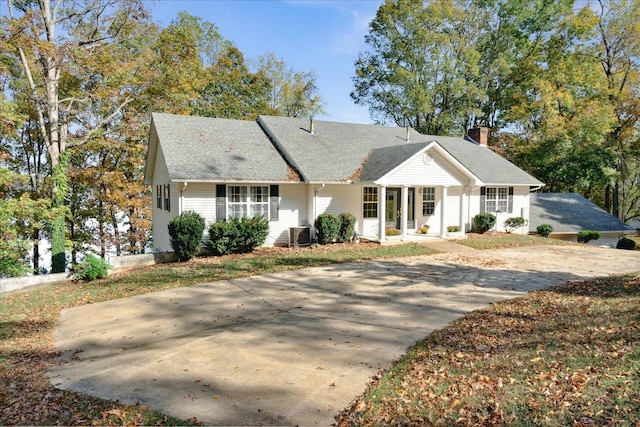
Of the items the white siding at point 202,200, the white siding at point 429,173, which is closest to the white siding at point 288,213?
the white siding at point 202,200

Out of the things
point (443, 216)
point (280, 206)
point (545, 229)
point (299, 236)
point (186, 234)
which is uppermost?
point (280, 206)

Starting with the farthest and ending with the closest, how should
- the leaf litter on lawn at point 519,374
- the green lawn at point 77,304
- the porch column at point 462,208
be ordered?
1. the porch column at point 462,208
2. the green lawn at point 77,304
3. the leaf litter on lawn at point 519,374

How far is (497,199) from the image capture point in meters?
21.5

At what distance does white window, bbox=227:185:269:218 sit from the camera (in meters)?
15.8

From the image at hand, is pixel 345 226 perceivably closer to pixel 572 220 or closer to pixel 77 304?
pixel 77 304

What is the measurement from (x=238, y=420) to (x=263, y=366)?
1385 mm

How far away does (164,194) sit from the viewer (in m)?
17.1

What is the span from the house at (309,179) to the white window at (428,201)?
5 cm

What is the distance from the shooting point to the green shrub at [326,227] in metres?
16.4

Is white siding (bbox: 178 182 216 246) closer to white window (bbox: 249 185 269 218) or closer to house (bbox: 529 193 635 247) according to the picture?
white window (bbox: 249 185 269 218)

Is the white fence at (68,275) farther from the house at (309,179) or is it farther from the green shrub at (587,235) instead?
the green shrub at (587,235)

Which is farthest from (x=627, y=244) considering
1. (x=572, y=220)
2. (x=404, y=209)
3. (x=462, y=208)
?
(x=404, y=209)

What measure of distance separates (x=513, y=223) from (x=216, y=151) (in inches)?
642

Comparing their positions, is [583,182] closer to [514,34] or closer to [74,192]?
[514,34]
